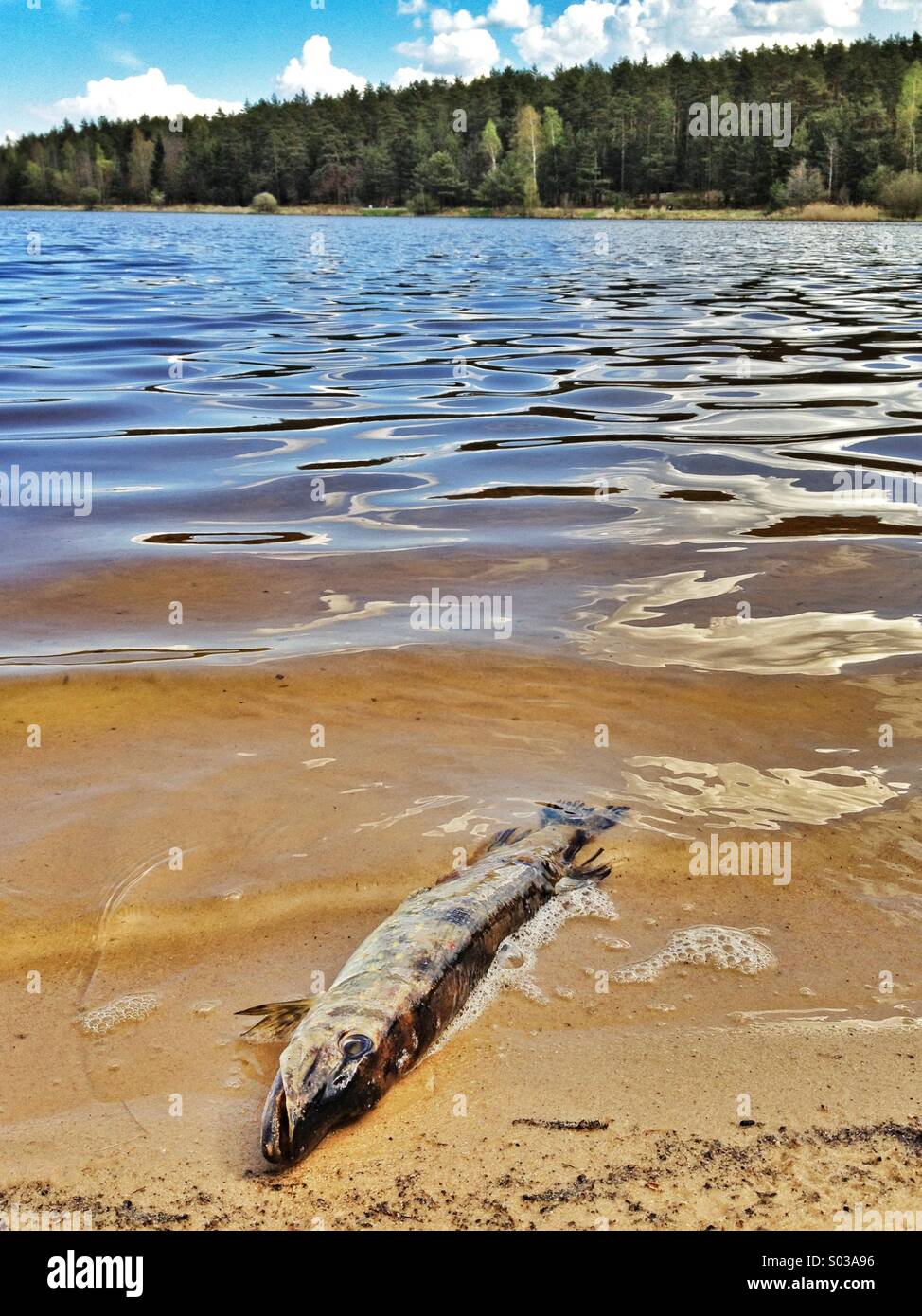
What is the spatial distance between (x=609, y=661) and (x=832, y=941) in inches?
92.8

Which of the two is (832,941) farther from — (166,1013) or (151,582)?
(151,582)

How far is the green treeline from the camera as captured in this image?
90625 mm

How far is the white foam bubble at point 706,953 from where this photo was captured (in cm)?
341

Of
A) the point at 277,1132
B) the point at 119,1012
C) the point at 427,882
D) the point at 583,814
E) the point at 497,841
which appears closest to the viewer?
the point at 277,1132

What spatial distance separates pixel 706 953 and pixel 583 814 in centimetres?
88

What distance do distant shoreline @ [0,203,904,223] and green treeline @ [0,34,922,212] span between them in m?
1.73

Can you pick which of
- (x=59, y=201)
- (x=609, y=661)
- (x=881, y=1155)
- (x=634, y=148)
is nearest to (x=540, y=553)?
(x=609, y=661)

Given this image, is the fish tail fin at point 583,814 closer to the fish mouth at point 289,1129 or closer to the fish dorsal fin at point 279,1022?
the fish dorsal fin at point 279,1022

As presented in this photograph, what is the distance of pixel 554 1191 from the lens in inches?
98.3

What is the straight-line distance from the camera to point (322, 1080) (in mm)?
2668

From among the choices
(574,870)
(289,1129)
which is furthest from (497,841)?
(289,1129)
